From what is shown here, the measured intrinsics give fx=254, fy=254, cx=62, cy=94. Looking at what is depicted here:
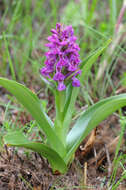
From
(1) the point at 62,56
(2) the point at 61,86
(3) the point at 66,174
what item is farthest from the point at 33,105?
(3) the point at 66,174

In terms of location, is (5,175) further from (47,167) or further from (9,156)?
(47,167)

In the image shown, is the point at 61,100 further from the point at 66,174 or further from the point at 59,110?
the point at 66,174

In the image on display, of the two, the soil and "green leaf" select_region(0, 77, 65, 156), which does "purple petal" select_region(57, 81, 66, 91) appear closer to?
"green leaf" select_region(0, 77, 65, 156)

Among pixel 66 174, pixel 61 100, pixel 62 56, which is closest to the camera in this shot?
pixel 62 56

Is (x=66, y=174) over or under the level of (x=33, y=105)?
under

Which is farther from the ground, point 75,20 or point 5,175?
point 75,20

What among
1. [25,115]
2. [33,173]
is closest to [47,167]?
[33,173]

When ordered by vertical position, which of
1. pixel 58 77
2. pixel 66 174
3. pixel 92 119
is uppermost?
pixel 58 77

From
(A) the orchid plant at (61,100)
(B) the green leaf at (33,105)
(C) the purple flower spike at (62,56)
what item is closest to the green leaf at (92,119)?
(A) the orchid plant at (61,100)
